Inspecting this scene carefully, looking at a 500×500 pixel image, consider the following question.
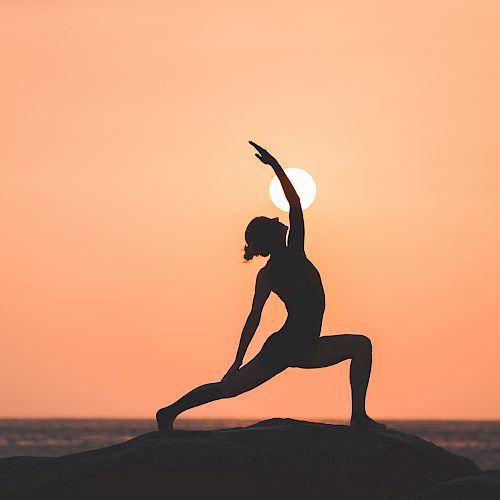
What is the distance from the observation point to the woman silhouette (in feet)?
49.2

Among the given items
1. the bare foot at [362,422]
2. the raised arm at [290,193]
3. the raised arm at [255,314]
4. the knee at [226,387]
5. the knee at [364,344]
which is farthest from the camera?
the bare foot at [362,422]

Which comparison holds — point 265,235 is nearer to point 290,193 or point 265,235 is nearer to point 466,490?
point 290,193

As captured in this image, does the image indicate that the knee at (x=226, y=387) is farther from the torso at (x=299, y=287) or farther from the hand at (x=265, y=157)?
the hand at (x=265, y=157)

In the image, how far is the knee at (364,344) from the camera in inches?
604

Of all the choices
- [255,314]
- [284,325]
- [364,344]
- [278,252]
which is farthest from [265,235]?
[364,344]

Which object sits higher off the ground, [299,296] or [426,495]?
[299,296]

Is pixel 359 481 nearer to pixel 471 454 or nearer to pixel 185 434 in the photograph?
pixel 185 434

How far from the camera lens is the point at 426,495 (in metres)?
Answer: 14.1

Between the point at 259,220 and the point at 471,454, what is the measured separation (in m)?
68.3

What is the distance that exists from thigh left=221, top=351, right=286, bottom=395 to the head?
1193 millimetres

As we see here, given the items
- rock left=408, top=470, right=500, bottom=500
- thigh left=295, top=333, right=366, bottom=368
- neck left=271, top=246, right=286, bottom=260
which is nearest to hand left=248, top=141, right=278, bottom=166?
neck left=271, top=246, right=286, bottom=260

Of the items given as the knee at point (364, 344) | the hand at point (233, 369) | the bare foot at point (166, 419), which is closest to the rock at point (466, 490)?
the knee at point (364, 344)

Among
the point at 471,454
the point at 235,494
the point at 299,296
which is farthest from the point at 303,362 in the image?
the point at 471,454

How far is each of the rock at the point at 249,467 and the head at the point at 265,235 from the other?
2.04m
